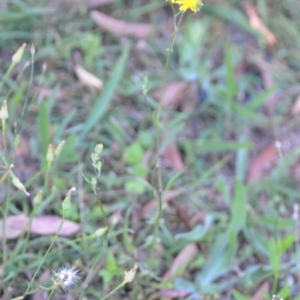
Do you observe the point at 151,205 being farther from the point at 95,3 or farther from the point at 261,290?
the point at 95,3

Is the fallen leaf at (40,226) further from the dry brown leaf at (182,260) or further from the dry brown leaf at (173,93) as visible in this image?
the dry brown leaf at (173,93)

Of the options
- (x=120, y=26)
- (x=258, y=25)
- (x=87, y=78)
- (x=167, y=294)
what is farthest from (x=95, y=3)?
(x=167, y=294)

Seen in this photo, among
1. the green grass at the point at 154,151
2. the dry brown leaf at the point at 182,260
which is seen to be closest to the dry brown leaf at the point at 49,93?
the green grass at the point at 154,151

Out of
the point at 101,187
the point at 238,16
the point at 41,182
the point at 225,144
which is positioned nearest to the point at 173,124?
the point at 225,144

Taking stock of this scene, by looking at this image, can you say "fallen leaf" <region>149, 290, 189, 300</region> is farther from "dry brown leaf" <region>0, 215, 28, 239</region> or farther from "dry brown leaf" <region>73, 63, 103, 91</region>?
"dry brown leaf" <region>73, 63, 103, 91</region>

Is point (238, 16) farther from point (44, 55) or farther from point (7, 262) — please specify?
point (7, 262)

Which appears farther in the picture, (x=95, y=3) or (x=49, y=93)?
(x=95, y=3)

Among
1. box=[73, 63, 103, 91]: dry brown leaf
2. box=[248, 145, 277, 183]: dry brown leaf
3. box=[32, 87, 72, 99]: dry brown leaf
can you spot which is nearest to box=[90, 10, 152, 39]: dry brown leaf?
box=[73, 63, 103, 91]: dry brown leaf
